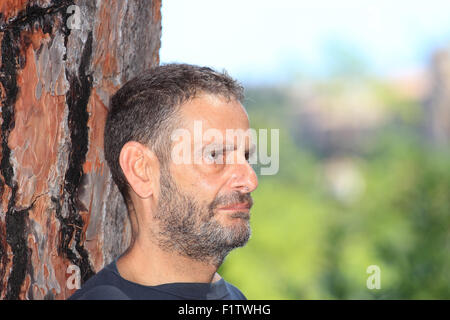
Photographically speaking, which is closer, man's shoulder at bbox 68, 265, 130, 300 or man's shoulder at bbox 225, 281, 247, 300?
man's shoulder at bbox 68, 265, 130, 300

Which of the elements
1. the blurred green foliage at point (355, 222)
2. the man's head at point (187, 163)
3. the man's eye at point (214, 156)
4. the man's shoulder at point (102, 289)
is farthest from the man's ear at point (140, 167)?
the blurred green foliage at point (355, 222)

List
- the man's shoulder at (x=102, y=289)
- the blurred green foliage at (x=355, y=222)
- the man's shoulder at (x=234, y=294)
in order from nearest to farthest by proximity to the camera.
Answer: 1. the man's shoulder at (x=102, y=289)
2. the man's shoulder at (x=234, y=294)
3. the blurred green foliage at (x=355, y=222)

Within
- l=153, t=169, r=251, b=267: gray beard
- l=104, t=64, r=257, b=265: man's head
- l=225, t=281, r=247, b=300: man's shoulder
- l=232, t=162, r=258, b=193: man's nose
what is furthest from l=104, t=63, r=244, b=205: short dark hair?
l=225, t=281, r=247, b=300: man's shoulder

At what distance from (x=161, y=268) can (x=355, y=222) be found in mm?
10346

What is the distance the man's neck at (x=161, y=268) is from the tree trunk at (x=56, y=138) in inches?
10.1

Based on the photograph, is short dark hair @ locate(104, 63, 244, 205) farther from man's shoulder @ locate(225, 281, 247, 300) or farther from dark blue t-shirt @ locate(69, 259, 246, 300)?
man's shoulder @ locate(225, 281, 247, 300)

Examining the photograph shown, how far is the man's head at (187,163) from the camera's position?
1.96 meters

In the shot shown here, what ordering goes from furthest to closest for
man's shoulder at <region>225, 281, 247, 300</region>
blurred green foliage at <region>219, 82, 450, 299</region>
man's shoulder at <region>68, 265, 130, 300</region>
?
1. blurred green foliage at <region>219, 82, 450, 299</region>
2. man's shoulder at <region>225, 281, 247, 300</region>
3. man's shoulder at <region>68, 265, 130, 300</region>

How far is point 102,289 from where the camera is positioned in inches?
77.0

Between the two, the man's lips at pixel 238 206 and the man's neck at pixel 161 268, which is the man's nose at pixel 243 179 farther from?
the man's neck at pixel 161 268

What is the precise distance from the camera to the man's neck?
2.01 meters

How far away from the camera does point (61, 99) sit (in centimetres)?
204
